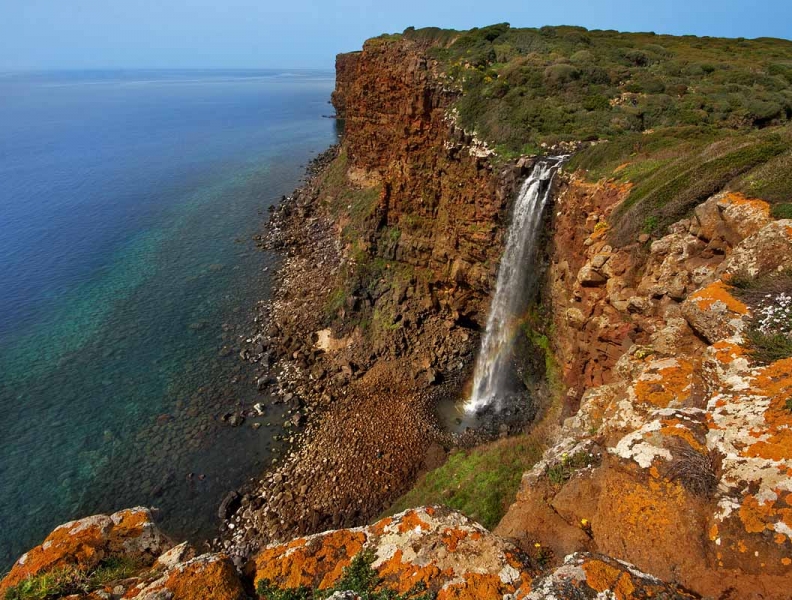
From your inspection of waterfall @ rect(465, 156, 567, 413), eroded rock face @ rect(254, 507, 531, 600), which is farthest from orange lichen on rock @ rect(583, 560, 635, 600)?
waterfall @ rect(465, 156, 567, 413)

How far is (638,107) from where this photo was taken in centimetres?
3016

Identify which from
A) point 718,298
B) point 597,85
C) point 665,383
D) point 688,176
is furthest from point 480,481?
point 597,85

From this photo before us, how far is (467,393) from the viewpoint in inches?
1026

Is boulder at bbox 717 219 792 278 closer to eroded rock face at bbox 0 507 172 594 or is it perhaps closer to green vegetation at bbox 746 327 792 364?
green vegetation at bbox 746 327 792 364

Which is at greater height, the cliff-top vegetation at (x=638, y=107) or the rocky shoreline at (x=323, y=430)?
the cliff-top vegetation at (x=638, y=107)

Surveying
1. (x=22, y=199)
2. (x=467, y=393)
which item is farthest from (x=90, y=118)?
(x=467, y=393)

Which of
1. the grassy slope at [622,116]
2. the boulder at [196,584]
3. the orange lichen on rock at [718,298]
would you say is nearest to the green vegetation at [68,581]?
the boulder at [196,584]

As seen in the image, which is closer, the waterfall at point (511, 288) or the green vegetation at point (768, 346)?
the green vegetation at point (768, 346)

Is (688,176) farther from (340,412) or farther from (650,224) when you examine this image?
(340,412)

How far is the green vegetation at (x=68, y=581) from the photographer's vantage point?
6051 mm

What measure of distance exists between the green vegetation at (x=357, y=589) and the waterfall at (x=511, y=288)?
19505 mm

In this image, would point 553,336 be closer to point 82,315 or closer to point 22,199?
point 82,315

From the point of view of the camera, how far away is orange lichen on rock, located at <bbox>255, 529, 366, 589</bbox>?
19.9ft

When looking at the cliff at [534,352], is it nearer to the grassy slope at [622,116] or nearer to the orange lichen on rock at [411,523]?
the orange lichen on rock at [411,523]
